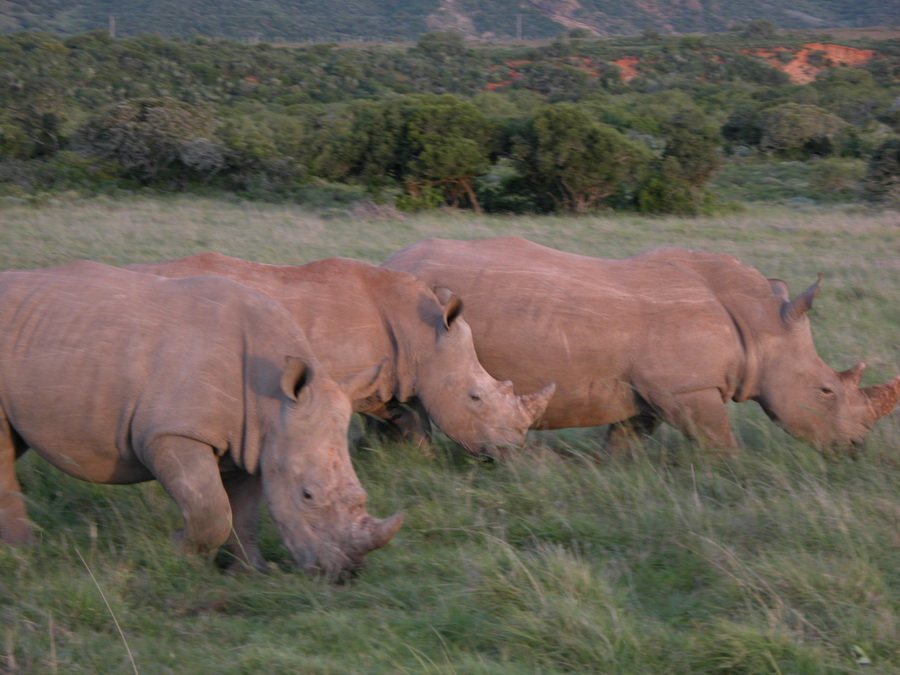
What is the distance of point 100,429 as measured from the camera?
404cm

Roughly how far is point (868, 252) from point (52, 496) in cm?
1051

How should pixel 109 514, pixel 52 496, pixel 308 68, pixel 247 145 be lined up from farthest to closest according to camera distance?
pixel 308 68 → pixel 247 145 → pixel 52 496 → pixel 109 514

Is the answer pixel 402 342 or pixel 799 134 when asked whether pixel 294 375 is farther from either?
pixel 799 134

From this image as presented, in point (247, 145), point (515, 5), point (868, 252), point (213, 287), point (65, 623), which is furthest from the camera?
point (515, 5)

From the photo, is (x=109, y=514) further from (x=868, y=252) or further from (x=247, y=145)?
(x=247, y=145)

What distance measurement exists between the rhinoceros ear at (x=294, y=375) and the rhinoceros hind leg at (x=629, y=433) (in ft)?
7.66

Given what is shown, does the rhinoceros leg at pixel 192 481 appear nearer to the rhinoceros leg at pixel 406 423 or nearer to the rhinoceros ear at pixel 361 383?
the rhinoceros ear at pixel 361 383

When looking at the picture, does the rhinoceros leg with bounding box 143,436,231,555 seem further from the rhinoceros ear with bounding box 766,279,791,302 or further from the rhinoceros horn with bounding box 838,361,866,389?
the rhinoceros horn with bounding box 838,361,866,389

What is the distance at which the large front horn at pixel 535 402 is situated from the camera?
516 cm

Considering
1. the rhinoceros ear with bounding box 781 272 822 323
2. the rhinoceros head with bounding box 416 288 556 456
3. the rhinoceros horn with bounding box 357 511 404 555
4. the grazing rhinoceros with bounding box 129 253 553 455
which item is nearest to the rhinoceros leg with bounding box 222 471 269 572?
the rhinoceros horn with bounding box 357 511 404 555

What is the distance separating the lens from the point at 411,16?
84.6 m

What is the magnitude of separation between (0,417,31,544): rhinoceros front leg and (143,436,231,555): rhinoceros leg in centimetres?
70

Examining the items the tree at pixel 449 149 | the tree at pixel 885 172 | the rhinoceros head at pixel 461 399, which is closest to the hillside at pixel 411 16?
the tree at pixel 449 149

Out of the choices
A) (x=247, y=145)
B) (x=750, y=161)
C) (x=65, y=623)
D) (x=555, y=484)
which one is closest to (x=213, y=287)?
(x=65, y=623)
